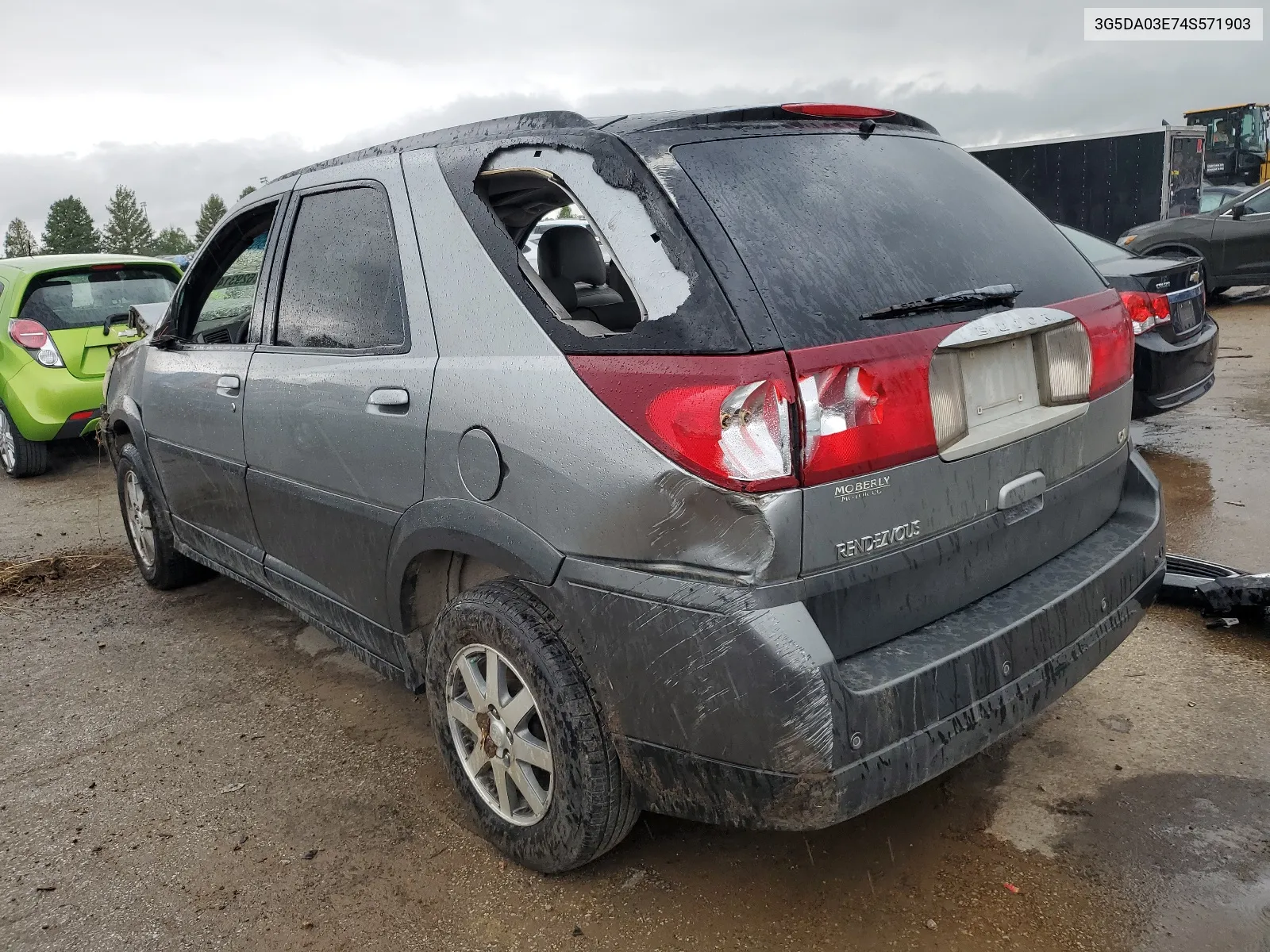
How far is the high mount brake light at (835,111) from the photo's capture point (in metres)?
2.44

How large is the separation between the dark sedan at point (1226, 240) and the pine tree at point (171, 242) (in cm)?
13054

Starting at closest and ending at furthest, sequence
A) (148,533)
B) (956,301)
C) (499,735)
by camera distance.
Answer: (956,301), (499,735), (148,533)

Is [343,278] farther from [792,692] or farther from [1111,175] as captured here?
[1111,175]

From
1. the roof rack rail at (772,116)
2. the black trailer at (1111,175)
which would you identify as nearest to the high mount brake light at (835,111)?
the roof rack rail at (772,116)

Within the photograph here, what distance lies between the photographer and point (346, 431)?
112 inches

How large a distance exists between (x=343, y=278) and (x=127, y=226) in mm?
139421

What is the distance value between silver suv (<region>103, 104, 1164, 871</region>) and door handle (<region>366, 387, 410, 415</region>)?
0.4 inches

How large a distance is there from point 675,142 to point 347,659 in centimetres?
263

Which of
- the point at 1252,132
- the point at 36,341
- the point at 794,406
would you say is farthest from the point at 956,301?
the point at 1252,132

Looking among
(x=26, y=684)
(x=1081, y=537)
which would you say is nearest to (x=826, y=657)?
(x=1081, y=537)

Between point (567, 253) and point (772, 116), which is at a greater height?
point (772, 116)

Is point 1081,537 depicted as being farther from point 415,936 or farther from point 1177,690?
point 415,936

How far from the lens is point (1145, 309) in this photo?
5.66 m

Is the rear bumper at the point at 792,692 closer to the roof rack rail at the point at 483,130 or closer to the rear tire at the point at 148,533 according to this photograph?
the roof rack rail at the point at 483,130
